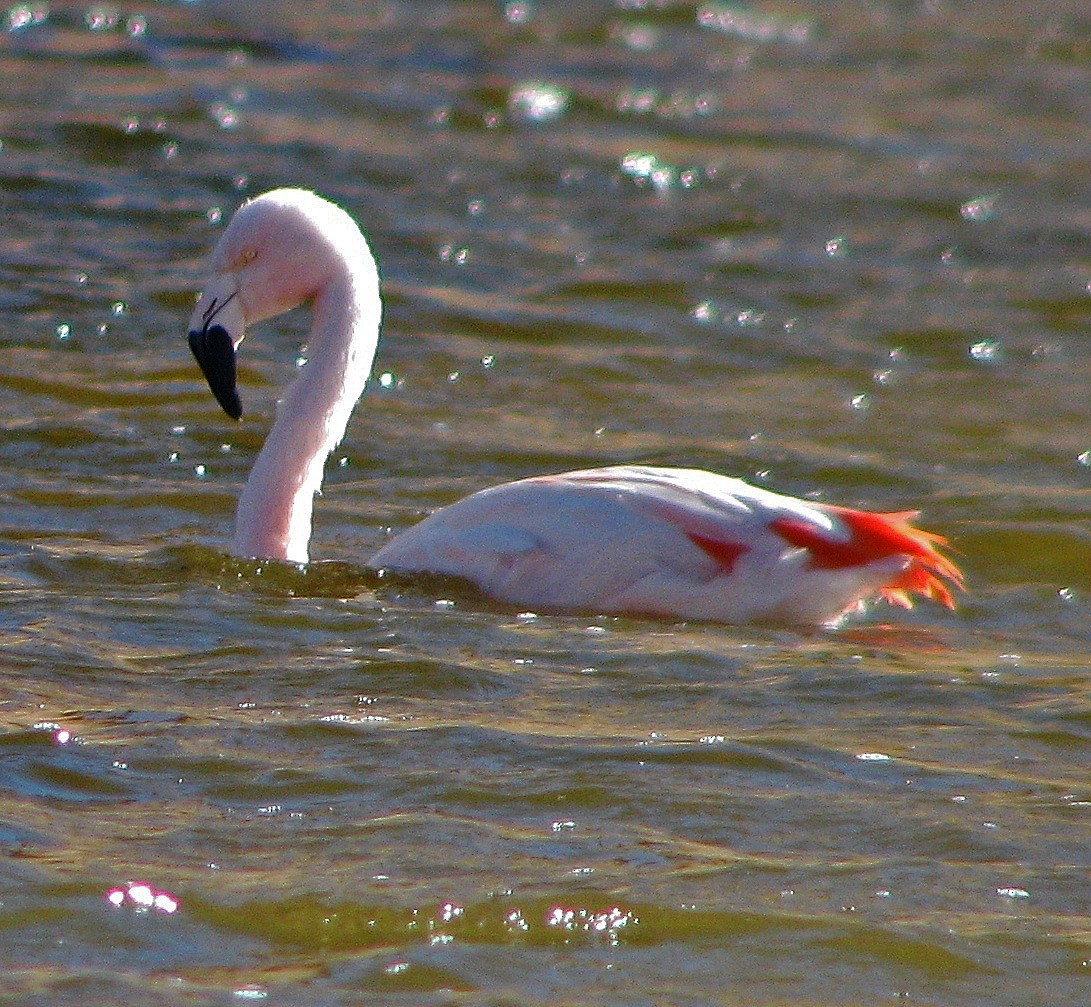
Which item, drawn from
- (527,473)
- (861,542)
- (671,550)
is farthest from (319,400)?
(861,542)

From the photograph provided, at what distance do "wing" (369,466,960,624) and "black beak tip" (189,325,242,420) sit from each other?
769mm

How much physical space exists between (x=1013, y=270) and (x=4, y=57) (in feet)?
20.7

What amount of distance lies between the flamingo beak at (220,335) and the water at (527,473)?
1.53 feet

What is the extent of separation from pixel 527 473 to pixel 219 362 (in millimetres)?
1484

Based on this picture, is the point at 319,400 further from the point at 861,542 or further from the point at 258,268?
the point at 861,542

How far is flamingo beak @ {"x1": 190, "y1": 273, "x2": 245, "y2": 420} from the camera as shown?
5.92 m

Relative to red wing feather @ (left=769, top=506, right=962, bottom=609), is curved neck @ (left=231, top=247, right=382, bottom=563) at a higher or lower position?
higher

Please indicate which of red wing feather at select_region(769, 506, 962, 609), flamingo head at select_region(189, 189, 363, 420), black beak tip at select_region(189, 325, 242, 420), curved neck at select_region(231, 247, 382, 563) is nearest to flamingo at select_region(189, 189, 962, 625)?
red wing feather at select_region(769, 506, 962, 609)

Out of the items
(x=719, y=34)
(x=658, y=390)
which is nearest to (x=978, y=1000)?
(x=658, y=390)

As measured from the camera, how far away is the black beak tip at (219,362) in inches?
233

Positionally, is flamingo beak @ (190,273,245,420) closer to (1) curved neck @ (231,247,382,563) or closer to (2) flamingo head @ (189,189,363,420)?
(2) flamingo head @ (189,189,363,420)

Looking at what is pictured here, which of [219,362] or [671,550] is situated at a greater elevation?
[219,362]

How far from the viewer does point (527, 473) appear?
281 inches

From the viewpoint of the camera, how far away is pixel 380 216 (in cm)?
1023
